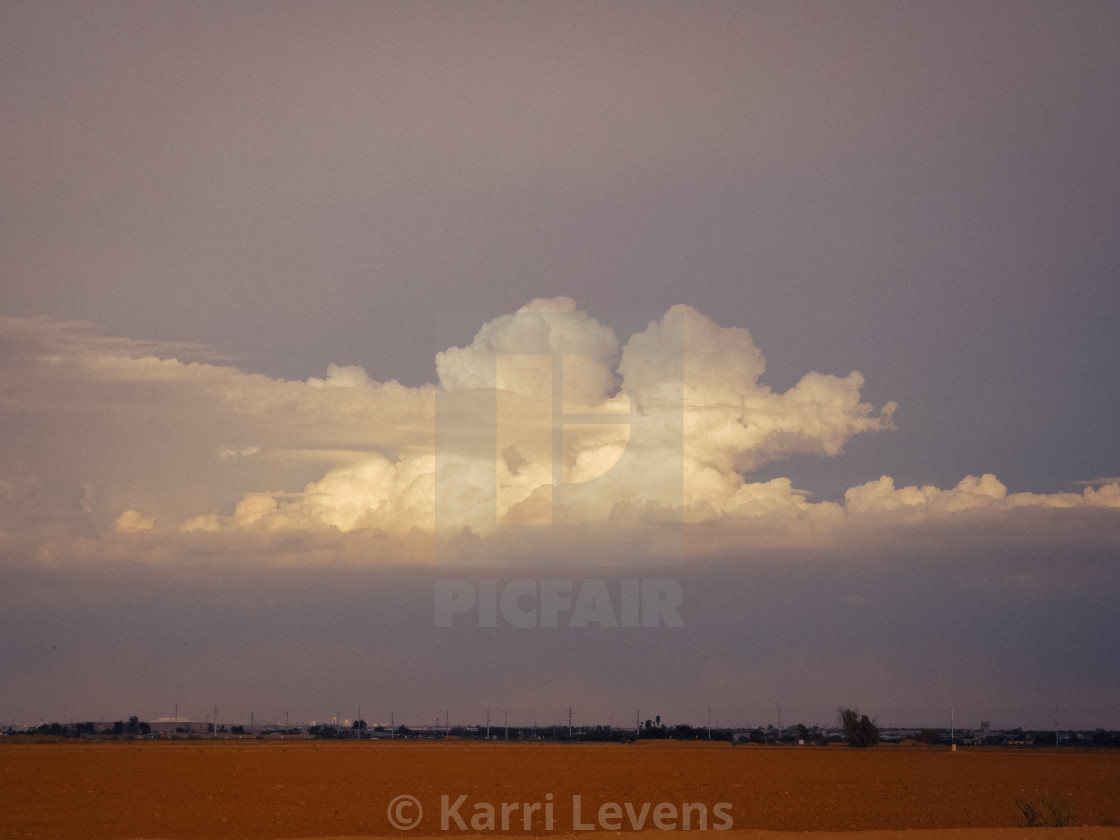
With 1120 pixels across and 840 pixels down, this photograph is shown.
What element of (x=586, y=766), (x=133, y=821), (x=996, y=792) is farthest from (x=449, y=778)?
(x=996, y=792)

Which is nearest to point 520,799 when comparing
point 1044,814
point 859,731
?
point 1044,814

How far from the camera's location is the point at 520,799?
4603cm

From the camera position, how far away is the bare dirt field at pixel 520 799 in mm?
36062

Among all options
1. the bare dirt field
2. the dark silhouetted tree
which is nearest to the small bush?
the bare dirt field

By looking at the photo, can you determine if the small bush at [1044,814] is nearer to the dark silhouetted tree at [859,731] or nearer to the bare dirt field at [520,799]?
the bare dirt field at [520,799]

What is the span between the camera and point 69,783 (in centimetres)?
5706

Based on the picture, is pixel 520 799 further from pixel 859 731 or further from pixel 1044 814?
pixel 859 731

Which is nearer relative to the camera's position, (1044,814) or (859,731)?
(1044,814)

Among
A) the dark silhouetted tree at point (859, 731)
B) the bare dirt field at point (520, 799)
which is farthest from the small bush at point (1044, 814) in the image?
the dark silhouetted tree at point (859, 731)

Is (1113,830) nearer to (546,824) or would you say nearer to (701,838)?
(701,838)

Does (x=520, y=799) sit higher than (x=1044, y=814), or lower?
lower

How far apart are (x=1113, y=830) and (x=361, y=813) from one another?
24809 millimetres

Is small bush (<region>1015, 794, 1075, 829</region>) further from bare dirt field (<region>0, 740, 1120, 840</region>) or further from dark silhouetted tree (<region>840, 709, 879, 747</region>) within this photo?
dark silhouetted tree (<region>840, 709, 879, 747</region>)

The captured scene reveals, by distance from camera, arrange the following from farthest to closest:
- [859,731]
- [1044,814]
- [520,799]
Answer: [859,731] < [520,799] < [1044,814]
